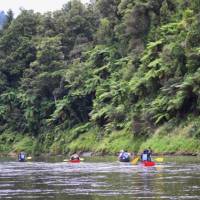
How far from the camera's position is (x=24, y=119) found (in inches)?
3578

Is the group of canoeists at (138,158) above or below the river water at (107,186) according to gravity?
above

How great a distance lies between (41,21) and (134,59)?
2700 cm

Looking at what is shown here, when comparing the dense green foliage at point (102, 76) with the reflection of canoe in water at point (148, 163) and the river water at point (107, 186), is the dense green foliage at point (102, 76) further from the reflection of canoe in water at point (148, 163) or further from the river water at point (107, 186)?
the river water at point (107, 186)

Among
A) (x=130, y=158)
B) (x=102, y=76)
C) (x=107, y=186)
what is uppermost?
(x=102, y=76)

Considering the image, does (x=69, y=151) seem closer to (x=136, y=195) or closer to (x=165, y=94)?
(x=165, y=94)

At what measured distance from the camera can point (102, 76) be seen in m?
80.7

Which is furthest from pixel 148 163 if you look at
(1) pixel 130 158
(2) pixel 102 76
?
(2) pixel 102 76

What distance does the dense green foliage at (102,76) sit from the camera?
6069 cm

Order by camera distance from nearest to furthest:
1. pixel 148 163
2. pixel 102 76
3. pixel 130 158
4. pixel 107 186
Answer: pixel 107 186 < pixel 148 163 < pixel 130 158 < pixel 102 76

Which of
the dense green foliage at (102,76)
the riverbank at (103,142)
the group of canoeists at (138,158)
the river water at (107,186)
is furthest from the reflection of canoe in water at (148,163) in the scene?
the dense green foliage at (102,76)

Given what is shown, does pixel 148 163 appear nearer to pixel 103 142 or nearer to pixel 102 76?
pixel 103 142

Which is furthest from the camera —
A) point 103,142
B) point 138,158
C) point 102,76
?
point 102,76

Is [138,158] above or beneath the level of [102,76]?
beneath

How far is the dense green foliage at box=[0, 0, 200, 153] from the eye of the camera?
199 feet
